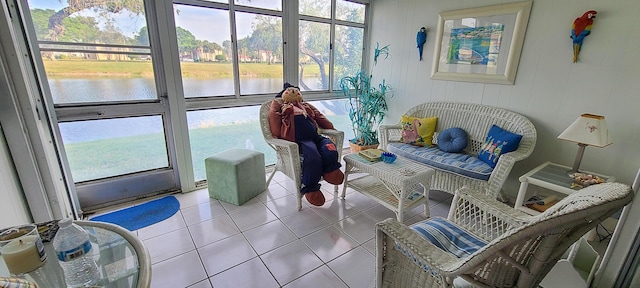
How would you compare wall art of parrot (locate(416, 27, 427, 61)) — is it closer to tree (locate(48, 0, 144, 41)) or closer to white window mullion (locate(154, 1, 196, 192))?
white window mullion (locate(154, 1, 196, 192))

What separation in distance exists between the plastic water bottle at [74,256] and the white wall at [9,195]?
765mm

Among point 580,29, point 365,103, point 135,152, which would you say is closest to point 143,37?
point 135,152

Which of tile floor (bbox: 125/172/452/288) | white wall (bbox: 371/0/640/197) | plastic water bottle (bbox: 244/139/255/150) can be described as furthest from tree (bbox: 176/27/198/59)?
white wall (bbox: 371/0/640/197)

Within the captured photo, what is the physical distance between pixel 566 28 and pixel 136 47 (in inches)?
144

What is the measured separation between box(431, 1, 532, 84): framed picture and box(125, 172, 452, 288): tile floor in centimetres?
138

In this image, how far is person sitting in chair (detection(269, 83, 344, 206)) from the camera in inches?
93.9

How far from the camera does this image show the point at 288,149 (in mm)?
2354

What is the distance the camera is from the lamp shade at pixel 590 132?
75.8 inches

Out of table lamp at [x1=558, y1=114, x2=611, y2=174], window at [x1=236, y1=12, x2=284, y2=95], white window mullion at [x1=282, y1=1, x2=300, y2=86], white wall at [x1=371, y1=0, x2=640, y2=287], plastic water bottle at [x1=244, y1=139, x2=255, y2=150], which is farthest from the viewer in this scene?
plastic water bottle at [x1=244, y1=139, x2=255, y2=150]

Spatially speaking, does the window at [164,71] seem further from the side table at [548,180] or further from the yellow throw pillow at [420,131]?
the side table at [548,180]

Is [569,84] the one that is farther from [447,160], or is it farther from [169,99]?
[169,99]

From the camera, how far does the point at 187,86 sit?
8.90 feet

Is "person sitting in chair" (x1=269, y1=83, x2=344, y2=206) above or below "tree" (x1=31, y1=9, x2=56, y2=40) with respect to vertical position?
below

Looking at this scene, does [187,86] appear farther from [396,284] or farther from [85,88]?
[396,284]
